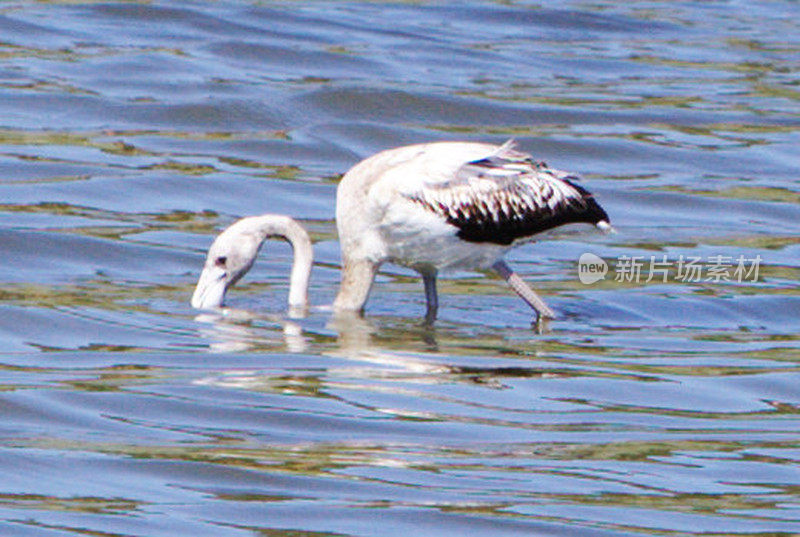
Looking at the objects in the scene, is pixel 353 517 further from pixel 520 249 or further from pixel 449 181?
pixel 520 249

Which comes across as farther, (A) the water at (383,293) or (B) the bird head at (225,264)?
(B) the bird head at (225,264)

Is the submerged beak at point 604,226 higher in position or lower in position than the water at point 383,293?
higher

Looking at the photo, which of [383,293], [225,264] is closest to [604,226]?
[383,293]

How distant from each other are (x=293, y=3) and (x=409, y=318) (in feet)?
42.6

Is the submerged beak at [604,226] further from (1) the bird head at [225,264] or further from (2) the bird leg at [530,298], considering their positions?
(1) the bird head at [225,264]

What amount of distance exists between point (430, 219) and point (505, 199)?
0.48 m

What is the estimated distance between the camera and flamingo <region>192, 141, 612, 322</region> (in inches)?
420

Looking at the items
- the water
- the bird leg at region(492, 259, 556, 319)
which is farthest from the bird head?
the bird leg at region(492, 259, 556, 319)

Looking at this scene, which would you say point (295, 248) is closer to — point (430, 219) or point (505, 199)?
point (430, 219)

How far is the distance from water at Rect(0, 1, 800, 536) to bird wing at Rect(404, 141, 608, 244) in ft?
→ 0.79

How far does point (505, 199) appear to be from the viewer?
429 inches

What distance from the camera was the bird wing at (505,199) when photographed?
10.7m

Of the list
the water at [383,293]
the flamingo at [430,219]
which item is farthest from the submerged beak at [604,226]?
the water at [383,293]

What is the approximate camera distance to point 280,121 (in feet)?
57.6
